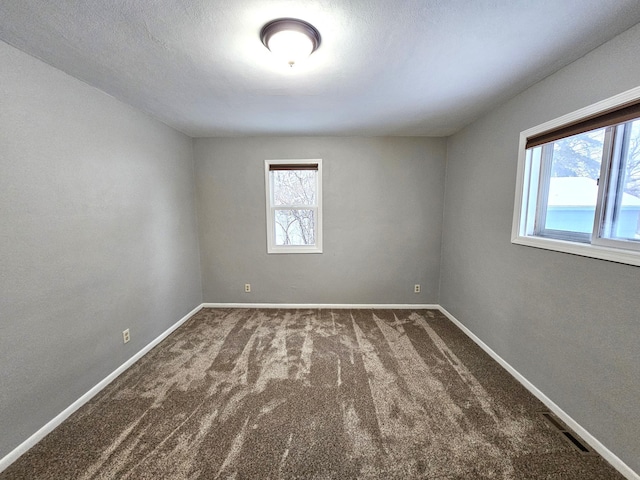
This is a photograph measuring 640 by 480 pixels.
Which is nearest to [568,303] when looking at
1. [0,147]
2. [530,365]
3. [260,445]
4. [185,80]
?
[530,365]

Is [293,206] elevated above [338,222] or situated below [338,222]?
above

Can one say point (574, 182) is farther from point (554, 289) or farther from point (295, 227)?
point (295, 227)

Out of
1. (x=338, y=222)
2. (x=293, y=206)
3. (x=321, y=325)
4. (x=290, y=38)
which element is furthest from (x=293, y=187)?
(x=290, y=38)

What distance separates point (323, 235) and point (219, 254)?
1525 millimetres

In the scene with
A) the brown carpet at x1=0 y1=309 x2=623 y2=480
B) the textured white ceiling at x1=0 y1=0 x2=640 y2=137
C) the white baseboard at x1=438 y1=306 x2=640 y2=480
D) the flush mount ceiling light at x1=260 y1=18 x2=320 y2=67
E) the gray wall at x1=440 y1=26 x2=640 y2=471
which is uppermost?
the textured white ceiling at x1=0 y1=0 x2=640 y2=137

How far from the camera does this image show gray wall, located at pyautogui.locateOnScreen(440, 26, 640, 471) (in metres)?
1.33

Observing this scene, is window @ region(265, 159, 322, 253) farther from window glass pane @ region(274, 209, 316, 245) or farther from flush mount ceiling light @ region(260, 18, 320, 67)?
flush mount ceiling light @ region(260, 18, 320, 67)

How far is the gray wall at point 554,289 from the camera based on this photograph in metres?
1.33

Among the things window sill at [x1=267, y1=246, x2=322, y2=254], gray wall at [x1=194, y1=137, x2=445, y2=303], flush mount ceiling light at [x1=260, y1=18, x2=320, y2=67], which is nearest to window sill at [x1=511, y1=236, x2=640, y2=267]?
gray wall at [x1=194, y1=137, x2=445, y2=303]

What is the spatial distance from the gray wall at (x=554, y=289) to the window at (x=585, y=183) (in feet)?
0.28

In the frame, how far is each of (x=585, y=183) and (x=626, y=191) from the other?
0.78 feet

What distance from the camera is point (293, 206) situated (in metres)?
3.41

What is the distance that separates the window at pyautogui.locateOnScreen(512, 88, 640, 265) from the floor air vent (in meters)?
1.15

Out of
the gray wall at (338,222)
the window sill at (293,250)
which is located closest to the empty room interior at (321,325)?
the gray wall at (338,222)
